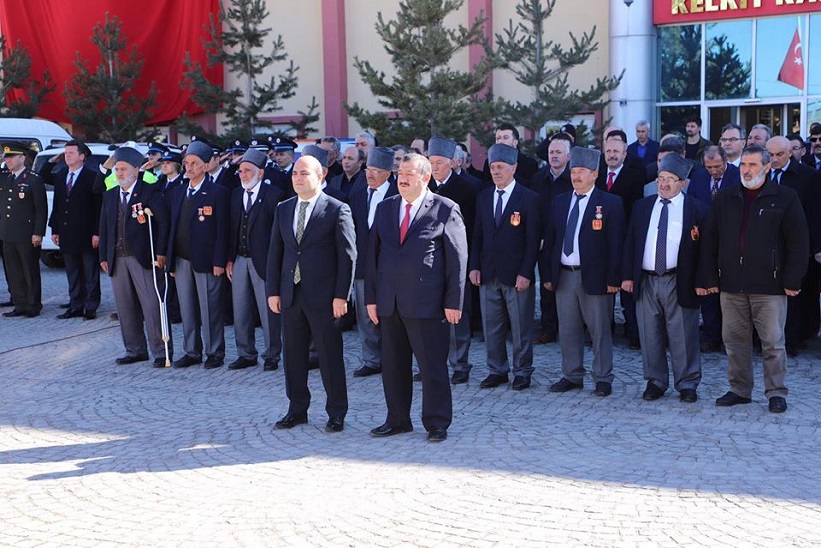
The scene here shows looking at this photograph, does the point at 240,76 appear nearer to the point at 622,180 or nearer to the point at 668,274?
the point at 622,180

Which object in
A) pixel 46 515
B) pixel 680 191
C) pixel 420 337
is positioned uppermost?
pixel 680 191

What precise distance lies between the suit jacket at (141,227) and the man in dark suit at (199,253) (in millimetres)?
118

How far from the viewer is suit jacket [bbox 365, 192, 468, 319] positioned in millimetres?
7605

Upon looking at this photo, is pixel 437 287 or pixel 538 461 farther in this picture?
pixel 437 287

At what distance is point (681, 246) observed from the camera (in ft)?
28.3

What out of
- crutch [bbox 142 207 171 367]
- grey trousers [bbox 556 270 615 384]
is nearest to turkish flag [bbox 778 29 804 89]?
grey trousers [bbox 556 270 615 384]

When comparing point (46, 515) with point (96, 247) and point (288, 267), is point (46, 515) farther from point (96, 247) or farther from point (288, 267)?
point (96, 247)

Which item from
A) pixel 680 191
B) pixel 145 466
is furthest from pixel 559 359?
pixel 145 466

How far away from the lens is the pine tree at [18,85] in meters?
26.2

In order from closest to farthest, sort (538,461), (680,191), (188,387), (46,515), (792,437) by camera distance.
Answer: (46,515)
(538,461)
(792,437)
(680,191)
(188,387)

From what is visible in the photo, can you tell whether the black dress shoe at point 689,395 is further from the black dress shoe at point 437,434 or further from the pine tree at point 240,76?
the pine tree at point 240,76

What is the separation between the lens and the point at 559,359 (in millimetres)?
10594

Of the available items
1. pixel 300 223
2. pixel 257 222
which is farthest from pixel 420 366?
pixel 257 222

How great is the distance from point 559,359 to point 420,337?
3220mm
